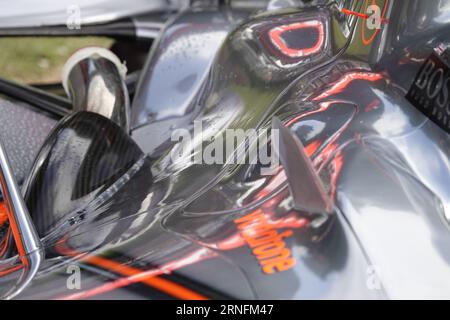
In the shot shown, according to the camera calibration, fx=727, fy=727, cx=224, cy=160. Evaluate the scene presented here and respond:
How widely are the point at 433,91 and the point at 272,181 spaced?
31 centimetres

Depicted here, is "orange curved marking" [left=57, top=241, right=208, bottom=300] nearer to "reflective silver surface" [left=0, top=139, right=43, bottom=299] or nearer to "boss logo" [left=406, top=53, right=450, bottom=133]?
"reflective silver surface" [left=0, top=139, right=43, bottom=299]

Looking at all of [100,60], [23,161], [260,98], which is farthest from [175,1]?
[260,98]

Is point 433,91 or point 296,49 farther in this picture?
point 296,49

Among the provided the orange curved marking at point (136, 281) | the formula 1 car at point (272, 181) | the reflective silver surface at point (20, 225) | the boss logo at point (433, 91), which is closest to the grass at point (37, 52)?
the formula 1 car at point (272, 181)

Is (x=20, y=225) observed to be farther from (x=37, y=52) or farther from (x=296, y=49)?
(x=37, y=52)

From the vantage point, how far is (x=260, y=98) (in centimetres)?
145

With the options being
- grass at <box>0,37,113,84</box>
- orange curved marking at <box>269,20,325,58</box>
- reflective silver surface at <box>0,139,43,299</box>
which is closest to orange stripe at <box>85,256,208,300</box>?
reflective silver surface at <box>0,139,43,299</box>

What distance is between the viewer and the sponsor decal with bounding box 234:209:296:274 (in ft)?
3.02

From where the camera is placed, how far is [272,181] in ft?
3.42

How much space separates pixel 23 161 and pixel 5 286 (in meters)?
0.85

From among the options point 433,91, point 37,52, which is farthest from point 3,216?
point 37,52

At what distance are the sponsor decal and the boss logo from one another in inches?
13.0

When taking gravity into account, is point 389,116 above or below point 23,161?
above
